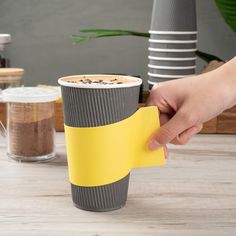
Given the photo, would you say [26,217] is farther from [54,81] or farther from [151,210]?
[54,81]

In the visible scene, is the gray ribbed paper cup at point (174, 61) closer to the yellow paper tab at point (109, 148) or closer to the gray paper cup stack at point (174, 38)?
the gray paper cup stack at point (174, 38)

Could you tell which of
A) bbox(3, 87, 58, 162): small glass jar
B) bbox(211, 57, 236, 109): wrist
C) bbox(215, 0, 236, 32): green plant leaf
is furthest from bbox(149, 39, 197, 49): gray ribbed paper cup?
bbox(211, 57, 236, 109): wrist

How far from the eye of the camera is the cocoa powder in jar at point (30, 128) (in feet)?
3.03

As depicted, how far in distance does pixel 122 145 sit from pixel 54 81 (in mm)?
977

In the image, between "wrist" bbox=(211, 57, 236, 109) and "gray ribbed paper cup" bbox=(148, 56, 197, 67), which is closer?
"wrist" bbox=(211, 57, 236, 109)

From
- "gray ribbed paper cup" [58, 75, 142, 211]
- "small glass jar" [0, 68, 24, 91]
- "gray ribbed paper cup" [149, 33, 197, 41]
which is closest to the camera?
"gray ribbed paper cup" [58, 75, 142, 211]

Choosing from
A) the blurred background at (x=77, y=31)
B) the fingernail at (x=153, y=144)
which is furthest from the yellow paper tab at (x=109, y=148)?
the blurred background at (x=77, y=31)

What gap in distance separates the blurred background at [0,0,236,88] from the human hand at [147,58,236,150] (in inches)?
32.9

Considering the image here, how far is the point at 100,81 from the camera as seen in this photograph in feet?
2.31

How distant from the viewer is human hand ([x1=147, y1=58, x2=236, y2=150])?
0.72m

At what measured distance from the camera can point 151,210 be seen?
0.72m

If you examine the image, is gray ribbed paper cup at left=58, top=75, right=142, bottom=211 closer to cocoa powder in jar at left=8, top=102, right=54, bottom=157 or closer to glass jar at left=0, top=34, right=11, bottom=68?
cocoa powder in jar at left=8, top=102, right=54, bottom=157

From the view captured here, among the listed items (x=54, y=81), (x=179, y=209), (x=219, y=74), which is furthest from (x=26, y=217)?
(x=54, y=81)

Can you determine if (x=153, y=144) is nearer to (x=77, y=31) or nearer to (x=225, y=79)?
(x=225, y=79)
